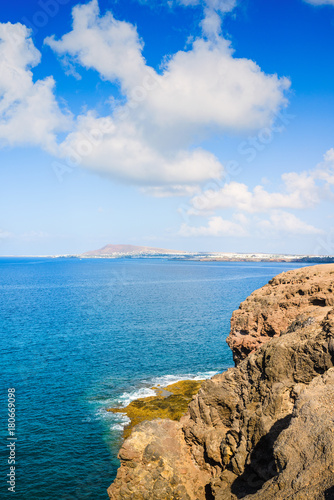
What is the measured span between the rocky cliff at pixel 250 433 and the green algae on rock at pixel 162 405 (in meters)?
16.8

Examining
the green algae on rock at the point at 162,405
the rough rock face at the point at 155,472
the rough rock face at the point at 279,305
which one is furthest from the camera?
the green algae on rock at the point at 162,405

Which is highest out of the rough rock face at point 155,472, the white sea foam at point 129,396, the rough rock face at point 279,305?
the rough rock face at point 279,305

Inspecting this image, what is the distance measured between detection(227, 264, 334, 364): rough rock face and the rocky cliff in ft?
15.4

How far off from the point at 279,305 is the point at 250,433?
13.8 m

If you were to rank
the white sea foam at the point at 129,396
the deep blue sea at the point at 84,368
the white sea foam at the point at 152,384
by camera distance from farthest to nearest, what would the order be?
the white sea foam at the point at 152,384
the white sea foam at the point at 129,396
the deep blue sea at the point at 84,368

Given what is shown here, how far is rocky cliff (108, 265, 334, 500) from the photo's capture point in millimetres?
12359

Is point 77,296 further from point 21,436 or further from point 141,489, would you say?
point 141,489

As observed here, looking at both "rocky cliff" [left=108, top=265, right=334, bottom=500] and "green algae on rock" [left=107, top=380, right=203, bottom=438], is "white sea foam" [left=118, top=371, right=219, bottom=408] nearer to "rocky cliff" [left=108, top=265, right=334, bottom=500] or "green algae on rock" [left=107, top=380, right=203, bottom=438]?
"green algae on rock" [left=107, top=380, right=203, bottom=438]

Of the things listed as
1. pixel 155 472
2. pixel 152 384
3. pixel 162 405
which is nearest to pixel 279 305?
pixel 155 472

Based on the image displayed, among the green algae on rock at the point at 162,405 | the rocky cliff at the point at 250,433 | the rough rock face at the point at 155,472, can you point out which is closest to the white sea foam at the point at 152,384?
the green algae on rock at the point at 162,405

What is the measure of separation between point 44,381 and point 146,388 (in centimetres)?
1396

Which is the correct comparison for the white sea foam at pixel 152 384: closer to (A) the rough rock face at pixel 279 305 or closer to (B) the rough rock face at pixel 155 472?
(A) the rough rock face at pixel 279 305

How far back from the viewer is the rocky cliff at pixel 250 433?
40.5ft

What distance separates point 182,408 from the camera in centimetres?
3841
